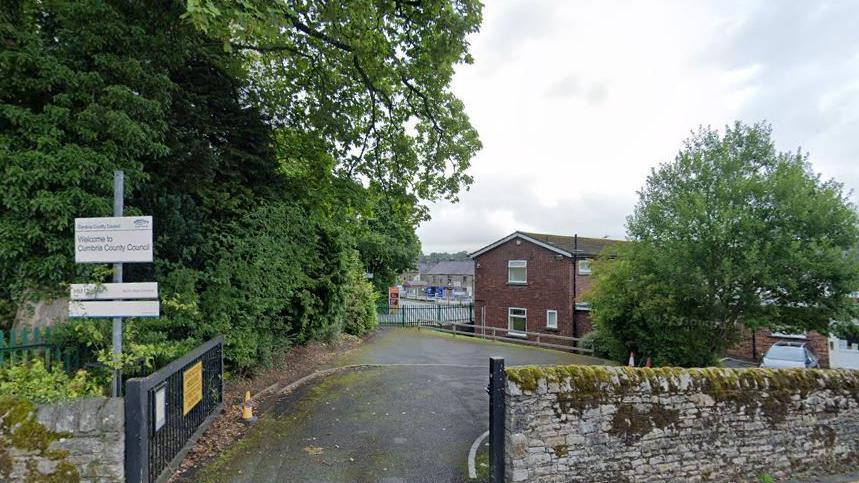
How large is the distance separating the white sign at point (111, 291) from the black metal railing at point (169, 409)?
0.87 meters

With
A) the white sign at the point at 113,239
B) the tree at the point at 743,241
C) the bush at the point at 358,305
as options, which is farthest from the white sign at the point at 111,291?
the bush at the point at 358,305

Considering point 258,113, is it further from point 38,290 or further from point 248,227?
point 38,290

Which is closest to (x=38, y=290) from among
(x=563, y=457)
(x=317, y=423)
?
(x=317, y=423)

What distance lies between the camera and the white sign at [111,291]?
16.2ft

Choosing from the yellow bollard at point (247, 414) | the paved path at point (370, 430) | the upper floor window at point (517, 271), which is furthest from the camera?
the upper floor window at point (517, 271)

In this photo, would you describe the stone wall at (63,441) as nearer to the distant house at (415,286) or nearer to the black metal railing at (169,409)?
the black metal railing at (169,409)

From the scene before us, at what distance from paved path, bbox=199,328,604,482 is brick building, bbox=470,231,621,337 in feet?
41.9

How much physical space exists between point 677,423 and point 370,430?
424cm

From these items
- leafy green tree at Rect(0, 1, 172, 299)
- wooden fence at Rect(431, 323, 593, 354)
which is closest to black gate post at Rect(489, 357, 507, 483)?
leafy green tree at Rect(0, 1, 172, 299)

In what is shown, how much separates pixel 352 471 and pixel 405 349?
37.0 ft

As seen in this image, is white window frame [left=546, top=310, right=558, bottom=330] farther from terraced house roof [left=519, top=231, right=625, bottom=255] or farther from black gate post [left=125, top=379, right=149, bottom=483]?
black gate post [left=125, top=379, right=149, bottom=483]

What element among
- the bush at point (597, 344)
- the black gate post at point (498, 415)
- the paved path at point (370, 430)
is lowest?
the bush at point (597, 344)

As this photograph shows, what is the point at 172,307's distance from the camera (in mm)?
6730

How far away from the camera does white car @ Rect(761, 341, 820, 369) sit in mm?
15195
